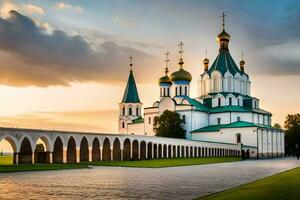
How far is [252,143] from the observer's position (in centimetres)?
8244

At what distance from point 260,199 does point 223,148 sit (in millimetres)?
66448

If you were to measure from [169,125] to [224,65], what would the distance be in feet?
65.4

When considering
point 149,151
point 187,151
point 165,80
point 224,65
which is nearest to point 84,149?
point 149,151

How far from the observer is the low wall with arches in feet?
137

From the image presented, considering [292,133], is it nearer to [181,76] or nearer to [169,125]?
[181,76]

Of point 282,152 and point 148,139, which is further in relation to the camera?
point 282,152

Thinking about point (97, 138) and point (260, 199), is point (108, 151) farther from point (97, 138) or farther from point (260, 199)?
point (260, 199)

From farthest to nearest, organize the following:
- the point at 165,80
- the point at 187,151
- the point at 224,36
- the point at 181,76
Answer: the point at 224,36 < the point at 165,80 < the point at 181,76 < the point at 187,151

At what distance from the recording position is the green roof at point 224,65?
302ft

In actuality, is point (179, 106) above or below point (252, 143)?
above

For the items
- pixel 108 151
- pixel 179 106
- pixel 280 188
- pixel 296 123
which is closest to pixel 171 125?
pixel 179 106

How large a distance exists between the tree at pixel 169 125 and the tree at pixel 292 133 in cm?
3007

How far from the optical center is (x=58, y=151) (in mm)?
46688

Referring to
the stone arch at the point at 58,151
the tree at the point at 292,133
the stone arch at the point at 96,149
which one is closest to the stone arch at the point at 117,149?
the stone arch at the point at 96,149
